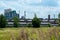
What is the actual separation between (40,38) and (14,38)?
3.98 feet

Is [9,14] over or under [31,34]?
under

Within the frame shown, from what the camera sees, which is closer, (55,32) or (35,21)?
(55,32)

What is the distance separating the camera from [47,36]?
8406 mm

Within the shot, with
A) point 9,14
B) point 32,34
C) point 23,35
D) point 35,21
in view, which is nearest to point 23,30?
point 23,35

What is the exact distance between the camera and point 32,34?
755 centimetres

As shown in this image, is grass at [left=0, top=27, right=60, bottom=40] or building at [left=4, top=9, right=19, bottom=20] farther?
building at [left=4, top=9, right=19, bottom=20]

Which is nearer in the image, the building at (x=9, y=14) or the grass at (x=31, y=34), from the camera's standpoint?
the grass at (x=31, y=34)

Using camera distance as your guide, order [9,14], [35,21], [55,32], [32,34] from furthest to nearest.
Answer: [9,14] → [35,21] → [55,32] → [32,34]

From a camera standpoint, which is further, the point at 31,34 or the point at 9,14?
the point at 9,14

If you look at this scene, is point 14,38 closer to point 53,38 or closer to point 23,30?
point 23,30

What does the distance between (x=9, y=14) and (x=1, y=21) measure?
69.5m

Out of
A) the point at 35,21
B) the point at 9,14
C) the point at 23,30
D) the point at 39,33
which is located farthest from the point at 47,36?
the point at 9,14

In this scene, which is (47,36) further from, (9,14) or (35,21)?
(9,14)

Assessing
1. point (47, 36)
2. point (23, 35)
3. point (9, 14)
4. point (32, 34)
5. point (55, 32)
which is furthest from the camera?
point (9, 14)
